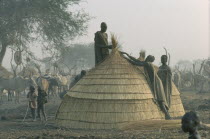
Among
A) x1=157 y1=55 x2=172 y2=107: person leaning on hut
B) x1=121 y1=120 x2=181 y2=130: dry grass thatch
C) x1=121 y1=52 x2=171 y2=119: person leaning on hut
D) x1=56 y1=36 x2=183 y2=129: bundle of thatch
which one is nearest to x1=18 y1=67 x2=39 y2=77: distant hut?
x1=56 y1=36 x2=183 y2=129: bundle of thatch

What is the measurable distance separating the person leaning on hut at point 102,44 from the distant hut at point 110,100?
79 cm

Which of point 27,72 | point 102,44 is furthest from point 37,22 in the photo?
point 102,44

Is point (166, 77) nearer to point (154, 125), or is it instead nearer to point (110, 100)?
point (110, 100)

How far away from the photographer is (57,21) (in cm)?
2638

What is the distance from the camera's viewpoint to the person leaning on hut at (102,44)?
1145 centimetres

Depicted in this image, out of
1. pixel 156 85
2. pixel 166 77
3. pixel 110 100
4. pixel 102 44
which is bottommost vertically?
pixel 110 100

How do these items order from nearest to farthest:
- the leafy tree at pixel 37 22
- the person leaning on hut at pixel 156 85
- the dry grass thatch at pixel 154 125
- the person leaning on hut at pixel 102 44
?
the dry grass thatch at pixel 154 125 < the person leaning on hut at pixel 156 85 < the person leaning on hut at pixel 102 44 < the leafy tree at pixel 37 22

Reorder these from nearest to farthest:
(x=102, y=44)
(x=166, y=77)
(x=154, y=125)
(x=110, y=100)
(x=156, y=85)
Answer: (x=154, y=125) → (x=110, y=100) → (x=156, y=85) → (x=166, y=77) → (x=102, y=44)

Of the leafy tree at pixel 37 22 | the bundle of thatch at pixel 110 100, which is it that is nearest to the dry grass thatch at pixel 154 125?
the bundle of thatch at pixel 110 100

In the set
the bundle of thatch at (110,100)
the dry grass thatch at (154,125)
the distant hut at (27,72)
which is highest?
the distant hut at (27,72)

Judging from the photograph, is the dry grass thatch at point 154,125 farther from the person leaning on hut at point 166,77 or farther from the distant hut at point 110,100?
the person leaning on hut at point 166,77

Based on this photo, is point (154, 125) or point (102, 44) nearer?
point (154, 125)

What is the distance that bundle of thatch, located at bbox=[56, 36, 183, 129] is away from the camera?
973 cm

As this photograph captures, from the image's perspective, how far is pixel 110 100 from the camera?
32.2 ft
